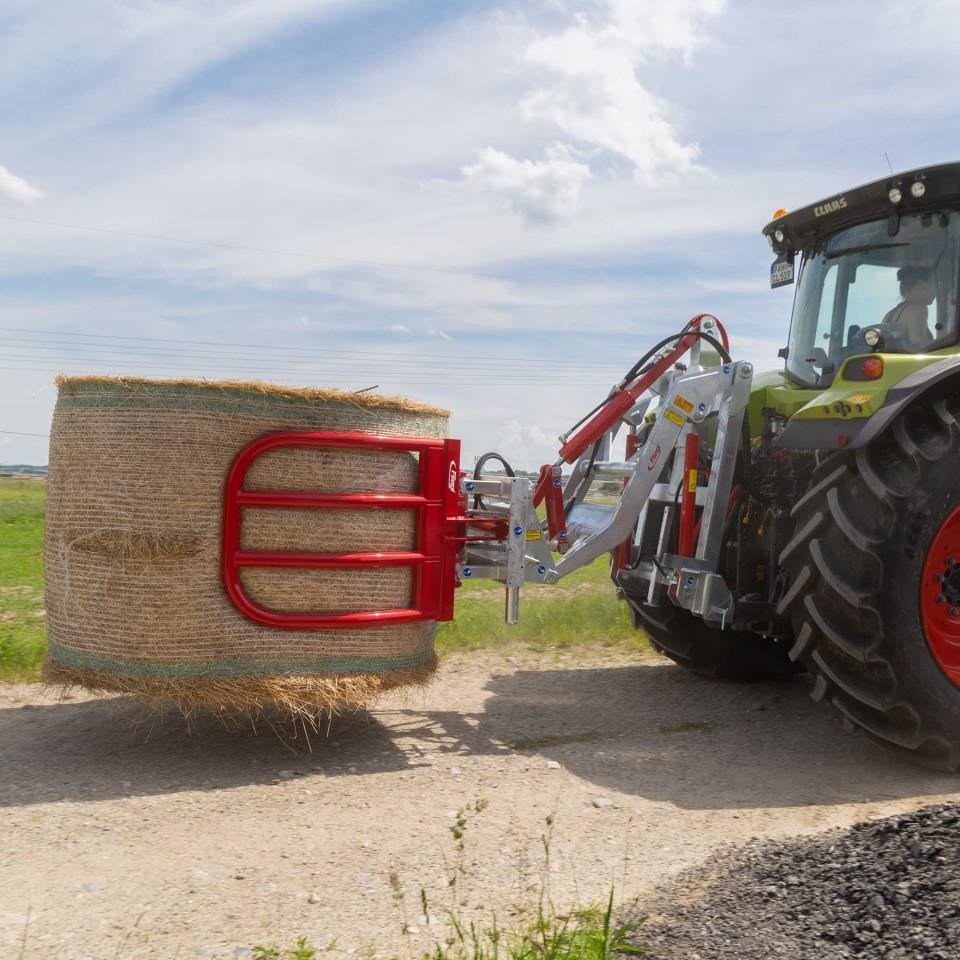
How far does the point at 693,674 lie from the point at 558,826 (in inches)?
A: 113

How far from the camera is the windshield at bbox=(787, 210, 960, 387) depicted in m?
4.99

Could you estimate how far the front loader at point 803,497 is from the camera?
14.5 feet

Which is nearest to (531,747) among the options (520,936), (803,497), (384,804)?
(384,804)

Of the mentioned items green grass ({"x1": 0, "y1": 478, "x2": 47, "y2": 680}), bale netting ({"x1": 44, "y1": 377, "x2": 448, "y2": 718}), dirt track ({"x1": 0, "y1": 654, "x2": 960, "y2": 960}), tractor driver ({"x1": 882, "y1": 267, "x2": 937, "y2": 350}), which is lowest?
green grass ({"x1": 0, "y1": 478, "x2": 47, "y2": 680})

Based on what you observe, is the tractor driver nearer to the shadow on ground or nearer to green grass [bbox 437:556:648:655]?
the shadow on ground

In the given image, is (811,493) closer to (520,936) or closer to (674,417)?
(674,417)

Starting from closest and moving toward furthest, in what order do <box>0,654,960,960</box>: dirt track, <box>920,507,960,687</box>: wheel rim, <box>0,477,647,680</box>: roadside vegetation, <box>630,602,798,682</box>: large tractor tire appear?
<box>0,654,960,960</box>: dirt track → <box>920,507,960,687</box>: wheel rim → <box>630,602,798,682</box>: large tractor tire → <box>0,477,647,680</box>: roadside vegetation

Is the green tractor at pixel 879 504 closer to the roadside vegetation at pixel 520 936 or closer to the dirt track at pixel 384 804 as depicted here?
the dirt track at pixel 384 804

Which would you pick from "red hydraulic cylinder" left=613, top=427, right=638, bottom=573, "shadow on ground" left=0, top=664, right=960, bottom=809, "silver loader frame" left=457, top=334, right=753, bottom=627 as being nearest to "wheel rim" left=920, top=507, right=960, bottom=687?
"shadow on ground" left=0, top=664, right=960, bottom=809

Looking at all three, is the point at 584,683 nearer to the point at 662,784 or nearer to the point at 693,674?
the point at 693,674

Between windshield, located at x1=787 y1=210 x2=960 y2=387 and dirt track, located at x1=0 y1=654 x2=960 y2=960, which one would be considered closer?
dirt track, located at x1=0 y1=654 x2=960 y2=960

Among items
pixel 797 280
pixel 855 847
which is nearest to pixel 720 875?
pixel 855 847

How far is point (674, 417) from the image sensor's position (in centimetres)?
515

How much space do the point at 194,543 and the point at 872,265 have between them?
11.4 ft
